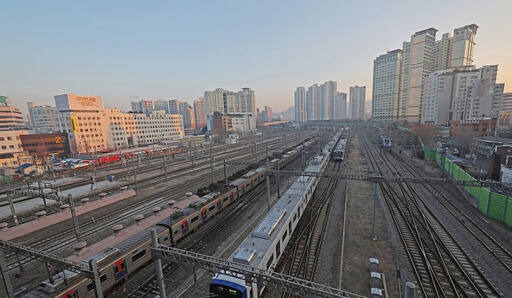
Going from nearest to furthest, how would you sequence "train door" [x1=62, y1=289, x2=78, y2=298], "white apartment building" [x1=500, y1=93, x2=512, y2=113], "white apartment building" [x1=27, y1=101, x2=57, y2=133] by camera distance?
1. "train door" [x1=62, y1=289, x2=78, y2=298]
2. "white apartment building" [x1=500, y1=93, x2=512, y2=113]
3. "white apartment building" [x1=27, y1=101, x2=57, y2=133]

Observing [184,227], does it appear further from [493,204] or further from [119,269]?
[493,204]

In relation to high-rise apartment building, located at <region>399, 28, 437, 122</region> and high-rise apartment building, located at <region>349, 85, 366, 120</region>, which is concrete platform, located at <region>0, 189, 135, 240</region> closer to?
high-rise apartment building, located at <region>399, 28, 437, 122</region>

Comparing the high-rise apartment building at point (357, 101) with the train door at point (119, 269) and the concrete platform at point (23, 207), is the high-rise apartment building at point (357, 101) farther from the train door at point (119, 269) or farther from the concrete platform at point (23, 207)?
the train door at point (119, 269)

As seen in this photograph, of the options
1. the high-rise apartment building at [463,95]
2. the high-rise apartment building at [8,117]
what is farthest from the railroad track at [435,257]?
the high-rise apartment building at [8,117]

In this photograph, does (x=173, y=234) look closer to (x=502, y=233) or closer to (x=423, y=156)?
(x=502, y=233)

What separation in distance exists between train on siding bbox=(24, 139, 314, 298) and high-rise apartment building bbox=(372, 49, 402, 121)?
14463 cm

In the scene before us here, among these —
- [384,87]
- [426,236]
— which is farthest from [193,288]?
[384,87]

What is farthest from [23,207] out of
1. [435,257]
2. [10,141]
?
[435,257]

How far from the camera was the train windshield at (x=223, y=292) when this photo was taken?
8602 mm

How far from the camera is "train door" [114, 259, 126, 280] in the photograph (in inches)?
465

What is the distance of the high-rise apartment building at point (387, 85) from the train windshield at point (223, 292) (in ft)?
492

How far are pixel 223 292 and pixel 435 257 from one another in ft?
50.2

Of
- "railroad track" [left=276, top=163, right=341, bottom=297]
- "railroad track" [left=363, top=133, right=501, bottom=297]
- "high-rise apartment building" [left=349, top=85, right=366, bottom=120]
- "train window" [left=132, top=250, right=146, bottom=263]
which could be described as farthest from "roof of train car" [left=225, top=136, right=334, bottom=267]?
"high-rise apartment building" [left=349, top=85, right=366, bottom=120]

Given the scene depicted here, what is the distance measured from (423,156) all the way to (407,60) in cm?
10695
